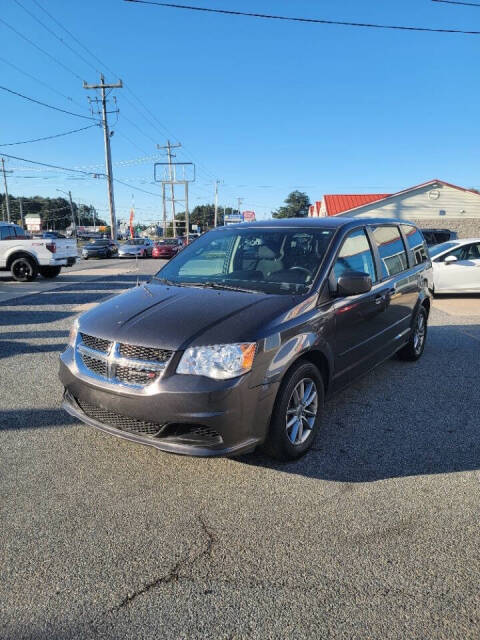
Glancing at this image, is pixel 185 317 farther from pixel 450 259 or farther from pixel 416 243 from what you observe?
pixel 450 259

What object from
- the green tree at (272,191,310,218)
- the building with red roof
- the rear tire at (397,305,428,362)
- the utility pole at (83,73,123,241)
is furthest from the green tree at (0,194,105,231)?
the rear tire at (397,305,428,362)

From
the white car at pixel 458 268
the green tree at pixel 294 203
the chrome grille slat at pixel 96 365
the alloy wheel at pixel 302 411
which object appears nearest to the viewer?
the chrome grille slat at pixel 96 365

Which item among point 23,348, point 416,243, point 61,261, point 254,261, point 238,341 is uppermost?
point 416,243

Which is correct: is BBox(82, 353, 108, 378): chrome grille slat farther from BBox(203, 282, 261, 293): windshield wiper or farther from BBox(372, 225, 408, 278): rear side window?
BBox(372, 225, 408, 278): rear side window

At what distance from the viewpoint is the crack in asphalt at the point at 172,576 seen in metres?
1.95

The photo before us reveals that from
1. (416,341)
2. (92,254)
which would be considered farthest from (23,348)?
Result: (92,254)

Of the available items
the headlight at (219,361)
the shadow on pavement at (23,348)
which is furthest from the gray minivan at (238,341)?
the shadow on pavement at (23,348)

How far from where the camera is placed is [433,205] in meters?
31.3

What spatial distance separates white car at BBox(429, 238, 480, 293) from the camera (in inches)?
411

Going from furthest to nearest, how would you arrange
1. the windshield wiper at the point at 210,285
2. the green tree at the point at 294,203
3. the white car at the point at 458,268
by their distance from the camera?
the green tree at the point at 294,203, the white car at the point at 458,268, the windshield wiper at the point at 210,285

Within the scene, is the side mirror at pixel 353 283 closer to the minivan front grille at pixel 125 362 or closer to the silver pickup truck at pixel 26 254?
the minivan front grille at pixel 125 362

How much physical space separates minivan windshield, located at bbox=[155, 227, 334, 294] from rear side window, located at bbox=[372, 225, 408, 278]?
93 centimetres

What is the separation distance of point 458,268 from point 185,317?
31.1ft

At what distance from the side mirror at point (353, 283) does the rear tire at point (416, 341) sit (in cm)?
238
